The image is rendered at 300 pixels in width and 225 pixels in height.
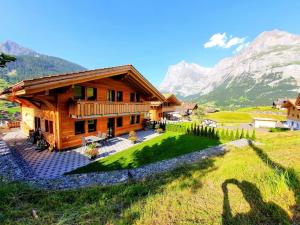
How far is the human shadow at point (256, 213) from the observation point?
3.57 m

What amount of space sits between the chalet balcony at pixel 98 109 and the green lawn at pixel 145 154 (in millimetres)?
4223

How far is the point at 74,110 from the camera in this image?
47.1 feet

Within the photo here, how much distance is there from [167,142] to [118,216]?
14.4 m

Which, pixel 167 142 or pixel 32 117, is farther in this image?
pixel 32 117

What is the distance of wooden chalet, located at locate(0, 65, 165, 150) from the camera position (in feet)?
42.4

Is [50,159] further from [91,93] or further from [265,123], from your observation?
[265,123]

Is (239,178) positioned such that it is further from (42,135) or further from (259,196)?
(42,135)

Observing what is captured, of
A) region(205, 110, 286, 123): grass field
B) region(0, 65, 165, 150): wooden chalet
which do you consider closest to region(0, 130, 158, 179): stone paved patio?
region(0, 65, 165, 150): wooden chalet

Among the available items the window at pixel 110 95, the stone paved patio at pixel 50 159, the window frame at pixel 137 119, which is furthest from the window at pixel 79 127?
the window frame at pixel 137 119

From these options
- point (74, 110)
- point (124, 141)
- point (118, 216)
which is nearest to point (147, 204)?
point (118, 216)

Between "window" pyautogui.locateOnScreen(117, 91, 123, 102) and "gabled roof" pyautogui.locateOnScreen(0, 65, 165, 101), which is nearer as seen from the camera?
"gabled roof" pyautogui.locateOnScreen(0, 65, 165, 101)

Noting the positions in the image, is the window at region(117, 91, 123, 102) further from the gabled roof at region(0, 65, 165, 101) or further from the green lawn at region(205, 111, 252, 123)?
the green lawn at region(205, 111, 252, 123)

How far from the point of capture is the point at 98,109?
632 inches

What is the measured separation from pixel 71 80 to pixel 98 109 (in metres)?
3.83
